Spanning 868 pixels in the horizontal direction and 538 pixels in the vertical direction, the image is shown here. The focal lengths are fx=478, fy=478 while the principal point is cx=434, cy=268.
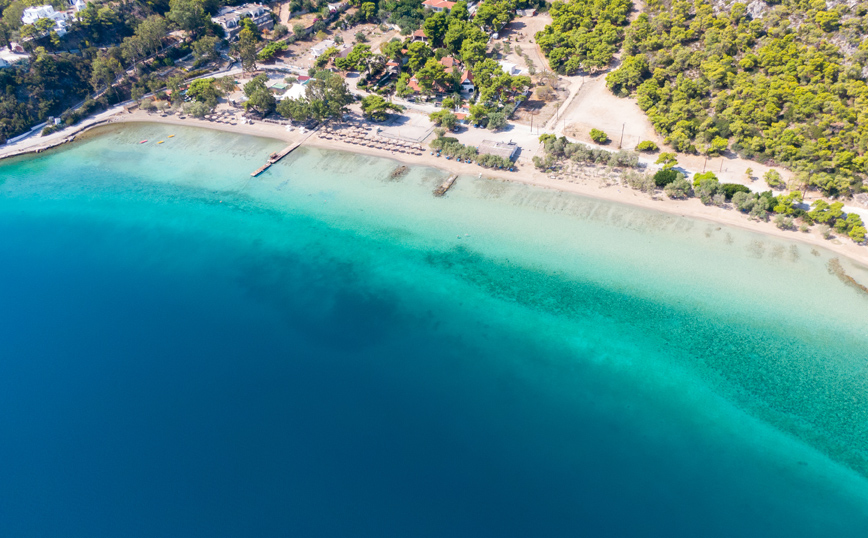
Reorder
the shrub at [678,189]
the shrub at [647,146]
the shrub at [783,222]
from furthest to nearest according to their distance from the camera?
1. the shrub at [647,146]
2. the shrub at [678,189]
3. the shrub at [783,222]

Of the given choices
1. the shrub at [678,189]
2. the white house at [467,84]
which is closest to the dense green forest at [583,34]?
the white house at [467,84]

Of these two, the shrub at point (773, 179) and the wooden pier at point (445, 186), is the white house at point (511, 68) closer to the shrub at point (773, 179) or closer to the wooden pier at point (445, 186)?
the wooden pier at point (445, 186)

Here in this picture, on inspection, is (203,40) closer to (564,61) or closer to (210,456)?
(564,61)

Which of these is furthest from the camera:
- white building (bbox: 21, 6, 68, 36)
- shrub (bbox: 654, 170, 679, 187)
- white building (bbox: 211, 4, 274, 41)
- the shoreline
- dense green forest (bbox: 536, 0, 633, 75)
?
white building (bbox: 211, 4, 274, 41)

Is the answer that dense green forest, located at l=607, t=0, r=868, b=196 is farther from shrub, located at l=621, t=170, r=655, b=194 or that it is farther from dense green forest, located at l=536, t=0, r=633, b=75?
shrub, located at l=621, t=170, r=655, b=194

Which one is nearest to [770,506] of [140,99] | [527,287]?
[527,287]

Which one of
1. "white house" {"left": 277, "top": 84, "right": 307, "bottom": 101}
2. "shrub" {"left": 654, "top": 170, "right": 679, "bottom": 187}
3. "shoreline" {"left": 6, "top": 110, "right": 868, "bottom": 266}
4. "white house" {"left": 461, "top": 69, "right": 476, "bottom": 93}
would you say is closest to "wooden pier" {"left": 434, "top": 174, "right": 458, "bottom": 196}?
"shoreline" {"left": 6, "top": 110, "right": 868, "bottom": 266}
